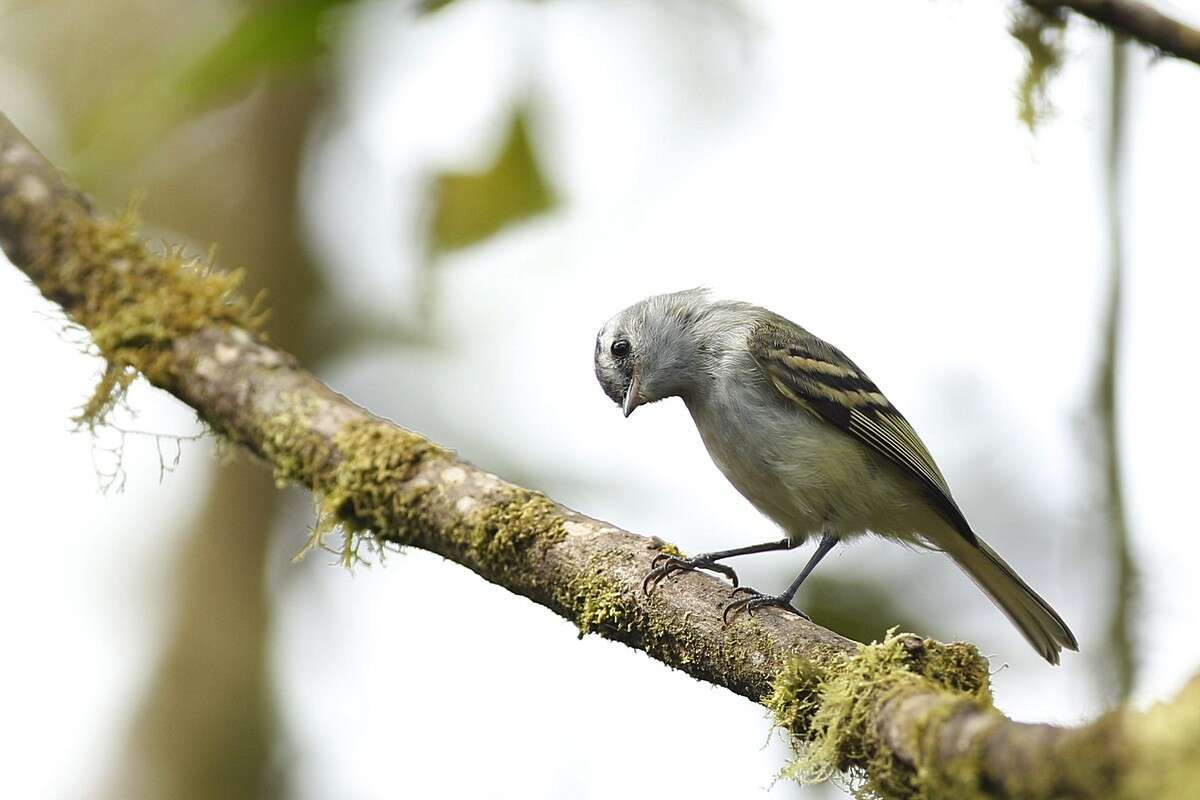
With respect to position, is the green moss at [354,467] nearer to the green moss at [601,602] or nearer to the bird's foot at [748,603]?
the green moss at [601,602]

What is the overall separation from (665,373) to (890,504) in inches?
39.0

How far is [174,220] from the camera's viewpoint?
6.00m

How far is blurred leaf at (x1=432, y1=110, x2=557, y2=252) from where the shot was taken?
9.86ft

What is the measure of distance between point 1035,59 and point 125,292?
2.64 meters

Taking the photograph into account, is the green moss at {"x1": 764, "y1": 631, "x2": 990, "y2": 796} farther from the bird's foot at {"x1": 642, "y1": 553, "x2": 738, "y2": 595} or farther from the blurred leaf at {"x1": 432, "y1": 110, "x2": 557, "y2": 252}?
the blurred leaf at {"x1": 432, "y1": 110, "x2": 557, "y2": 252}

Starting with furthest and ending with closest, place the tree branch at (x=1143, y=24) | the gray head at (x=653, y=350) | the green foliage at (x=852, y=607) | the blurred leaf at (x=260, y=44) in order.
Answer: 1. the gray head at (x=653, y=350)
2. the green foliage at (x=852, y=607)
3. the blurred leaf at (x=260, y=44)
4. the tree branch at (x=1143, y=24)

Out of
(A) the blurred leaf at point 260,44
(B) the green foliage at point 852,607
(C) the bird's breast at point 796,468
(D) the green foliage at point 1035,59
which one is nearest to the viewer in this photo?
(A) the blurred leaf at point 260,44

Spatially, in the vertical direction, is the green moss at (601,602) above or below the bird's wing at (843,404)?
below

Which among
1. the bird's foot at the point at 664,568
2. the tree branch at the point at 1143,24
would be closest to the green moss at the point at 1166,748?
the tree branch at the point at 1143,24

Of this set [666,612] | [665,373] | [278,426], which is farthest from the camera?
[665,373]

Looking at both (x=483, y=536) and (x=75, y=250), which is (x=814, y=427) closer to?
(x=483, y=536)

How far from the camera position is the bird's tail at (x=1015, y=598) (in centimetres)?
405

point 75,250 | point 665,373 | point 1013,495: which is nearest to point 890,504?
point 665,373

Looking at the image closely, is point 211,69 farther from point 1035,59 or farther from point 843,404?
point 843,404
